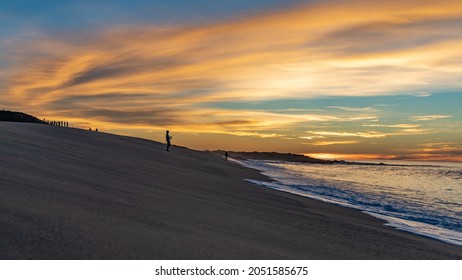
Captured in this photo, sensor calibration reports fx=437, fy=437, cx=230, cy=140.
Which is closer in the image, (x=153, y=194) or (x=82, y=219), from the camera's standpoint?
(x=82, y=219)

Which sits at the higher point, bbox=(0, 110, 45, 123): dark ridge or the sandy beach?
bbox=(0, 110, 45, 123): dark ridge

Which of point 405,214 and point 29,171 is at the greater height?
point 29,171

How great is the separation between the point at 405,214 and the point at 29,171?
9333 millimetres

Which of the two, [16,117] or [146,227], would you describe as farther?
[16,117]

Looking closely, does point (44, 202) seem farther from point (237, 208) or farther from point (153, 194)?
point (237, 208)

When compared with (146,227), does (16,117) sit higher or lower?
higher

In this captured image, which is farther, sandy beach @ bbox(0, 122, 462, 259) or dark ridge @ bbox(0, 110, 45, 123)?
dark ridge @ bbox(0, 110, 45, 123)

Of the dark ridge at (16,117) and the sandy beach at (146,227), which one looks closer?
the sandy beach at (146,227)

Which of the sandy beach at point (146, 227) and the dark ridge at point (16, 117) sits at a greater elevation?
the dark ridge at point (16, 117)

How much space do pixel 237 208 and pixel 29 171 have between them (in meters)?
3.32

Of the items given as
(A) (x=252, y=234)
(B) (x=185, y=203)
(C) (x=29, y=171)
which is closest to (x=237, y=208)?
(B) (x=185, y=203)
